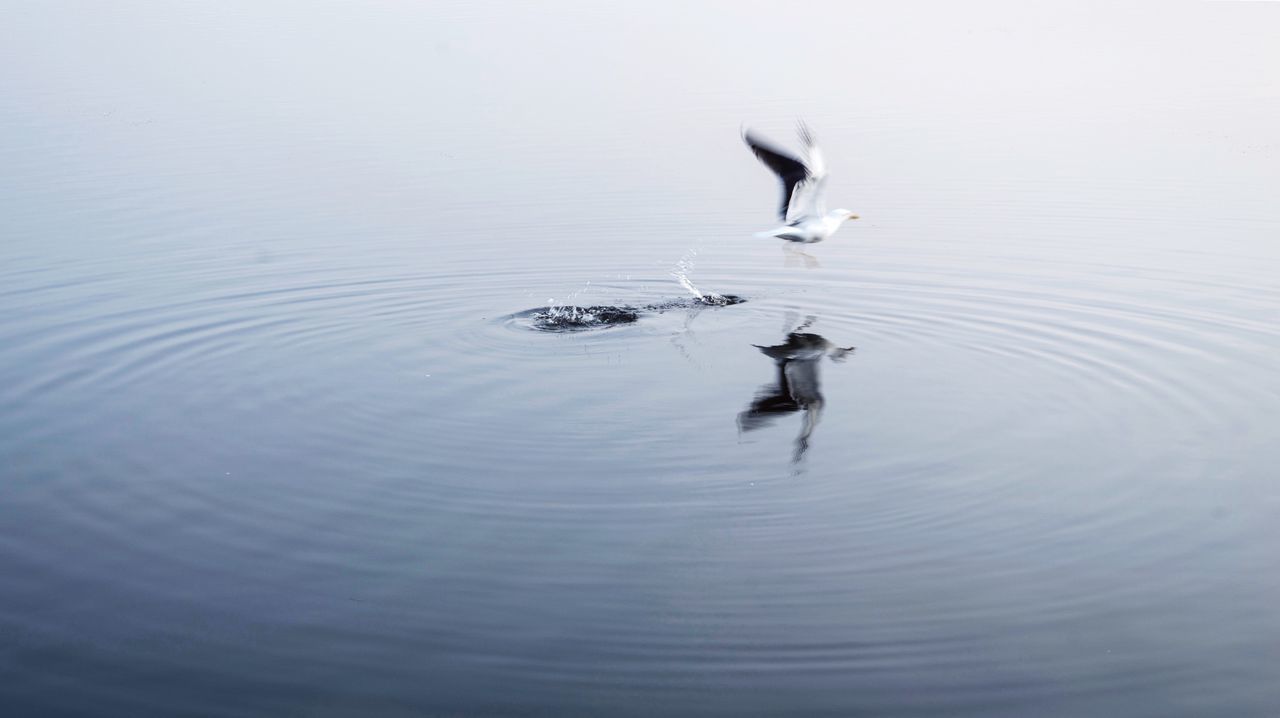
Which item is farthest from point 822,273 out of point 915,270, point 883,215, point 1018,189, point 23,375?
point 23,375

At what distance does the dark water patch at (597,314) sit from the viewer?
16078mm

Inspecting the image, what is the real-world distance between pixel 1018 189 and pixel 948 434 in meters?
14.1

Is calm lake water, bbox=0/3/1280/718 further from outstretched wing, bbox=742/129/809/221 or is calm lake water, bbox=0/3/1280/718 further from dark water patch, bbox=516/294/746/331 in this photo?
outstretched wing, bbox=742/129/809/221

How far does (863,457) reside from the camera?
11.6m

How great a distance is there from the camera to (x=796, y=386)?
13.8 meters

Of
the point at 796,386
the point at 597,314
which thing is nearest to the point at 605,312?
the point at 597,314

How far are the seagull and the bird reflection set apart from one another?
45.5 inches

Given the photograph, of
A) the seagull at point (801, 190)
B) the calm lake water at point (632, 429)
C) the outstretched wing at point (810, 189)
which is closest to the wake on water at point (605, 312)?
the calm lake water at point (632, 429)

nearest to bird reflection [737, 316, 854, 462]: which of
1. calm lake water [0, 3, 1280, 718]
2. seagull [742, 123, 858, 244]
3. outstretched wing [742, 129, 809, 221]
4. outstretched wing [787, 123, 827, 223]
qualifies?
calm lake water [0, 3, 1280, 718]

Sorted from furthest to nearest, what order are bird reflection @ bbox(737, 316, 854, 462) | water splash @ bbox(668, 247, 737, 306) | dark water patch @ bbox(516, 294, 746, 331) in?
1. water splash @ bbox(668, 247, 737, 306)
2. dark water patch @ bbox(516, 294, 746, 331)
3. bird reflection @ bbox(737, 316, 854, 462)

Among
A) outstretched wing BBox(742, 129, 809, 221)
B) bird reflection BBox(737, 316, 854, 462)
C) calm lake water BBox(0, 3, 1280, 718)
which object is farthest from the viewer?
outstretched wing BBox(742, 129, 809, 221)

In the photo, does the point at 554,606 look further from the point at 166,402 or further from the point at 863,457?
the point at 166,402

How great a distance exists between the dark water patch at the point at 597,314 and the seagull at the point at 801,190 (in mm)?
1285

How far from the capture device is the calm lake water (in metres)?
8.09
